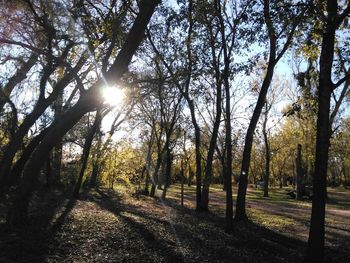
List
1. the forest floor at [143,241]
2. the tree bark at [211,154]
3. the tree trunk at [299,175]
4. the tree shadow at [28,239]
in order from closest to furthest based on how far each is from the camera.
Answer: the tree shadow at [28,239] < the forest floor at [143,241] < the tree bark at [211,154] < the tree trunk at [299,175]

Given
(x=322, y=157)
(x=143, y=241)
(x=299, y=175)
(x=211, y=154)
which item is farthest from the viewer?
(x=299, y=175)

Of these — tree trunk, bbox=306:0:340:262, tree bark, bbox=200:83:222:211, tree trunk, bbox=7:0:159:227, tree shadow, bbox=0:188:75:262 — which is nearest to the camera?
tree shadow, bbox=0:188:75:262

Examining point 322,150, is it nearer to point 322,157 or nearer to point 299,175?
point 322,157

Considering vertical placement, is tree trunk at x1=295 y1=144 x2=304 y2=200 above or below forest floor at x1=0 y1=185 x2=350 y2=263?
above

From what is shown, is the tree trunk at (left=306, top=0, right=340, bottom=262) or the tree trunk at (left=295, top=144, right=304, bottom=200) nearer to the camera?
the tree trunk at (left=306, top=0, right=340, bottom=262)

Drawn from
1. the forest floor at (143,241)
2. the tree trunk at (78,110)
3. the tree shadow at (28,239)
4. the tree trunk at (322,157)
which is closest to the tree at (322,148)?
the tree trunk at (322,157)

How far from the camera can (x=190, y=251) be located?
916 centimetres

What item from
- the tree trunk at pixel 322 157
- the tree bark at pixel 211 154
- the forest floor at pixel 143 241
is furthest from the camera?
the tree bark at pixel 211 154

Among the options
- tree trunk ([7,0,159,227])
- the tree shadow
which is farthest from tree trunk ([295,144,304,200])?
tree trunk ([7,0,159,227])

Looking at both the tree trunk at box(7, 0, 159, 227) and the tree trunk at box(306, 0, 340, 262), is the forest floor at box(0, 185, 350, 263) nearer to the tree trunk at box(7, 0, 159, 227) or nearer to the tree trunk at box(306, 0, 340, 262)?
the tree trunk at box(7, 0, 159, 227)

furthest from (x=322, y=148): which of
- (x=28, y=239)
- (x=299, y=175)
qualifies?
(x=299, y=175)

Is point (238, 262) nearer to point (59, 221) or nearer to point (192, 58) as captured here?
point (59, 221)

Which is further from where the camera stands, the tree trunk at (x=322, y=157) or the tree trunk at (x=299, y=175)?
the tree trunk at (x=299, y=175)

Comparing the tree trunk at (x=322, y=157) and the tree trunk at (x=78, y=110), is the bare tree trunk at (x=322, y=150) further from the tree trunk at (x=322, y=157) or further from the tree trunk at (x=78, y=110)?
the tree trunk at (x=78, y=110)
